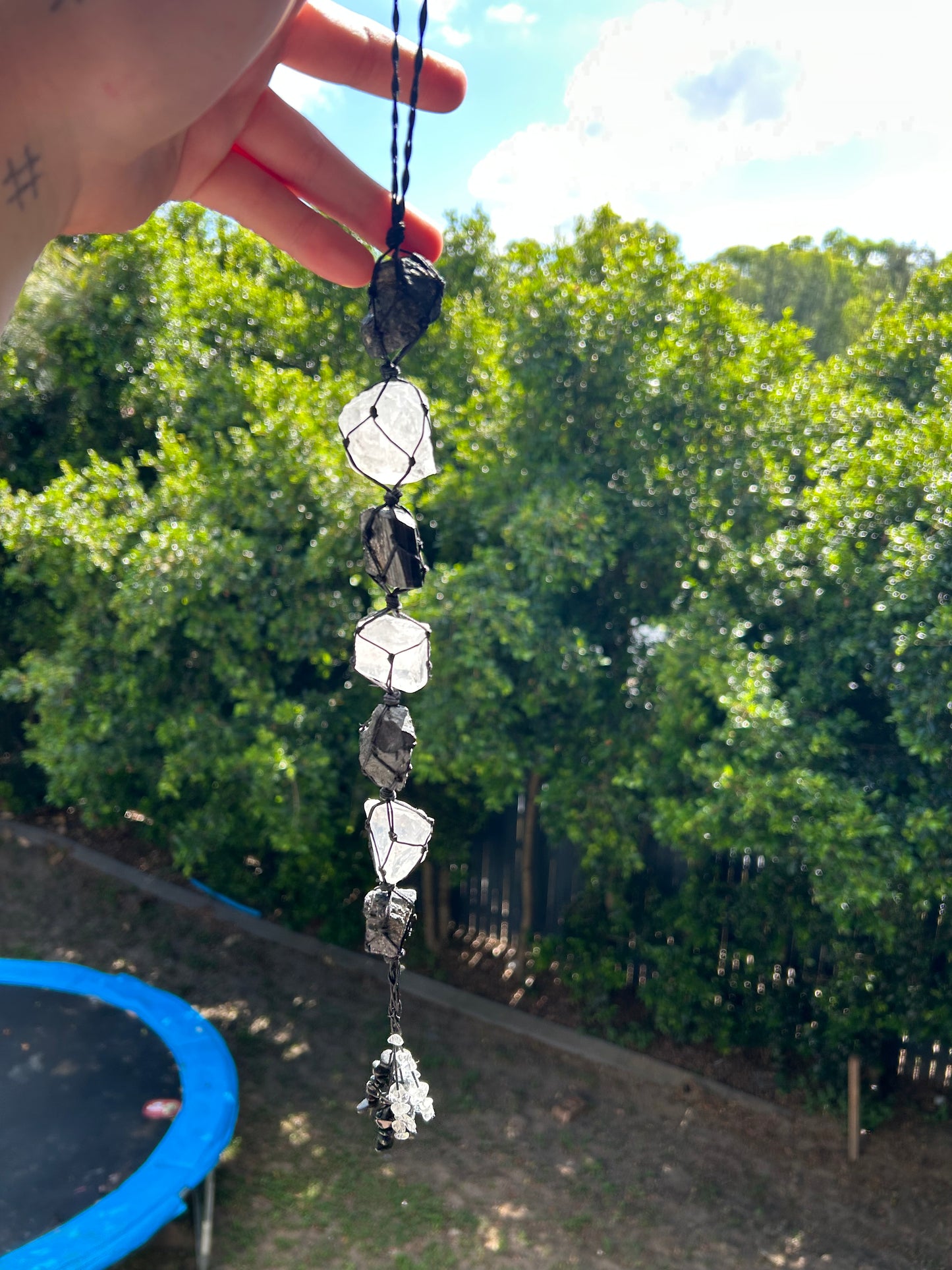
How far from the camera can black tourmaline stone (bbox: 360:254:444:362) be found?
1.42 metres

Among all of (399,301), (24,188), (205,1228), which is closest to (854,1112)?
(205,1228)

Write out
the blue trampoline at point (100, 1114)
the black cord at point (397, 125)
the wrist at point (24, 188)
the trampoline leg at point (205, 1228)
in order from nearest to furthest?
the wrist at point (24, 188), the black cord at point (397, 125), the blue trampoline at point (100, 1114), the trampoline leg at point (205, 1228)

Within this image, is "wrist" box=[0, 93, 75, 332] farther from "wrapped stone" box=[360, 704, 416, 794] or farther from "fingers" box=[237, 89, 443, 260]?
"wrapped stone" box=[360, 704, 416, 794]

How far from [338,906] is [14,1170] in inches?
132

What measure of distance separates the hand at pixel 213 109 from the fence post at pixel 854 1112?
5592 mm

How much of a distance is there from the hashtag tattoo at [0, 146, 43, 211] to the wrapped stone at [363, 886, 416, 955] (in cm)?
119

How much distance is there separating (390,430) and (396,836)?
714 mm

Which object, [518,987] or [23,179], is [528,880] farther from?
[23,179]

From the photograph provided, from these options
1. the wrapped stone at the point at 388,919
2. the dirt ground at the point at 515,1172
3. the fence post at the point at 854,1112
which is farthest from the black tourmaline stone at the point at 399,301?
the fence post at the point at 854,1112

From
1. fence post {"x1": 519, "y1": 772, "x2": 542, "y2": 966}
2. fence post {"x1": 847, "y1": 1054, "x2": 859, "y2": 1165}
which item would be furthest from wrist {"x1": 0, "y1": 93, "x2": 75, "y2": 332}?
A: fence post {"x1": 519, "y1": 772, "x2": 542, "y2": 966}

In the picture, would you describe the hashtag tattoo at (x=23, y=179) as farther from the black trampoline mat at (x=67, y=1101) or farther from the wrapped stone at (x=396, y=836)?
the black trampoline mat at (x=67, y=1101)

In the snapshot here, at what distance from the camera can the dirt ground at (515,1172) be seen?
478 centimetres

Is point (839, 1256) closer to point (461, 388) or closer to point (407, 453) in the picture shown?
point (407, 453)

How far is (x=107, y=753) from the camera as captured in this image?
566cm
